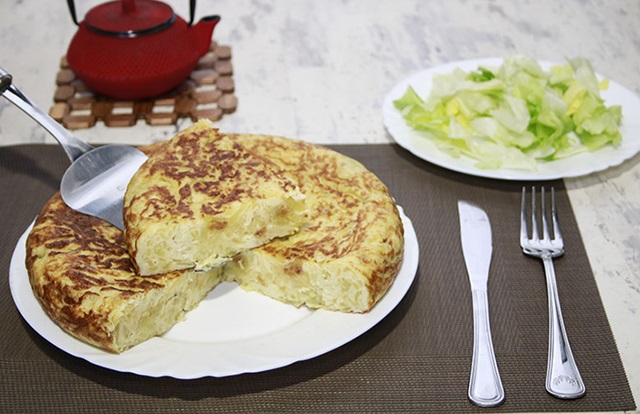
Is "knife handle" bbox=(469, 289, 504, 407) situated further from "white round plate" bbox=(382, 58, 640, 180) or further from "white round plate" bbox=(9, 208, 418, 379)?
"white round plate" bbox=(382, 58, 640, 180)

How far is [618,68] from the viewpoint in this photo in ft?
12.5

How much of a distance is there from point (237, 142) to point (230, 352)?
0.81m

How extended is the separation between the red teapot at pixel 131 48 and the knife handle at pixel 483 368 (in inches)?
67.9

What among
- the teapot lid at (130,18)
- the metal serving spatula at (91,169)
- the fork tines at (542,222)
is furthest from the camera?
the teapot lid at (130,18)

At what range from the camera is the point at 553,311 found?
2316 mm

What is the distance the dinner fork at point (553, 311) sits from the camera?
2.08 metres

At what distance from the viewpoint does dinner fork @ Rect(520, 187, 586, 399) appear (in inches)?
81.9

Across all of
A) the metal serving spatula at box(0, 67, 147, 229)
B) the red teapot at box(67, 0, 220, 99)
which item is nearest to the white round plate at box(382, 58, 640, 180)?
the red teapot at box(67, 0, 220, 99)

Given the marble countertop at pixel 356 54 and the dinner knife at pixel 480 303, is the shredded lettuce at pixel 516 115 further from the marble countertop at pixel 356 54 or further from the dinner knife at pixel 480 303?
the dinner knife at pixel 480 303

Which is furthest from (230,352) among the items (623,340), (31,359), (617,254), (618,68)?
(618,68)

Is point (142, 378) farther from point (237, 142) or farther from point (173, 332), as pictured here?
point (237, 142)

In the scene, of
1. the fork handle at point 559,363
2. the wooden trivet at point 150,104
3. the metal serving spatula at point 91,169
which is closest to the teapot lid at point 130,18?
the wooden trivet at point 150,104

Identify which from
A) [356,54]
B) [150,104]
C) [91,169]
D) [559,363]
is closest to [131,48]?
[150,104]

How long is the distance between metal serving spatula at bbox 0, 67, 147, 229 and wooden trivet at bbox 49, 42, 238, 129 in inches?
22.2
